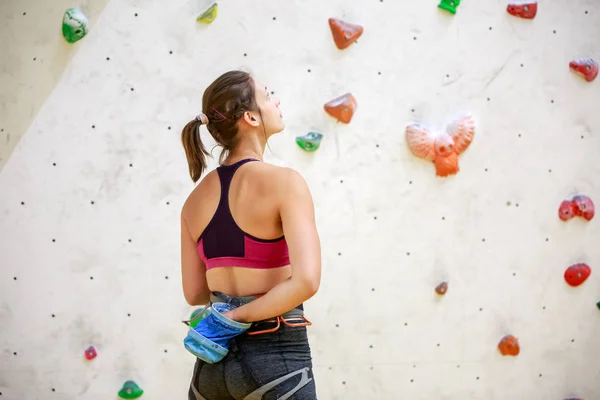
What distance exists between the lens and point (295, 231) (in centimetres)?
130

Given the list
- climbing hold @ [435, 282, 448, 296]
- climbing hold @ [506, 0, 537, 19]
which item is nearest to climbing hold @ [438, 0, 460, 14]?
climbing hold @ [506, 0, 537, 19]

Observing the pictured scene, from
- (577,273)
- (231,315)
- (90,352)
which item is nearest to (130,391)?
(90,352)

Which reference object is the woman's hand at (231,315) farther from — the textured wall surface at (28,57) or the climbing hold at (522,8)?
the climbing hold at (522,8)

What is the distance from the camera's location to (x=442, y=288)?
2605mm

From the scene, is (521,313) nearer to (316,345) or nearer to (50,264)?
(316,345)

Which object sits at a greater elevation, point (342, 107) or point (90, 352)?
point (342, 107)

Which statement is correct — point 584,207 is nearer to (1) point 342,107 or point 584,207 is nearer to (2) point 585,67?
(2) point 585,67

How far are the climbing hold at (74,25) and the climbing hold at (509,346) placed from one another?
199 centimetres

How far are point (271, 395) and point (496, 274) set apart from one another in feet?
5.30

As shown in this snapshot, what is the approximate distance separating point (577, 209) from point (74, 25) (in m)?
2.04

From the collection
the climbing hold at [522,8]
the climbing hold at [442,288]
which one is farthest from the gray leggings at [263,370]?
the climbing hold at [522,8]

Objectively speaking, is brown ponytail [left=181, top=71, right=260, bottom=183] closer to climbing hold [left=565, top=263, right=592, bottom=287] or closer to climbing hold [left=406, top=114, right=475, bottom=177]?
climbing hold [left=406, top=114, right=475, bottom=177]

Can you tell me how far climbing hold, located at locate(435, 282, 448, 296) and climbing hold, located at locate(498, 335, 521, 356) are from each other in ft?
1.07

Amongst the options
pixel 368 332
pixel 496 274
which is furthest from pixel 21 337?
pixel 496 274
